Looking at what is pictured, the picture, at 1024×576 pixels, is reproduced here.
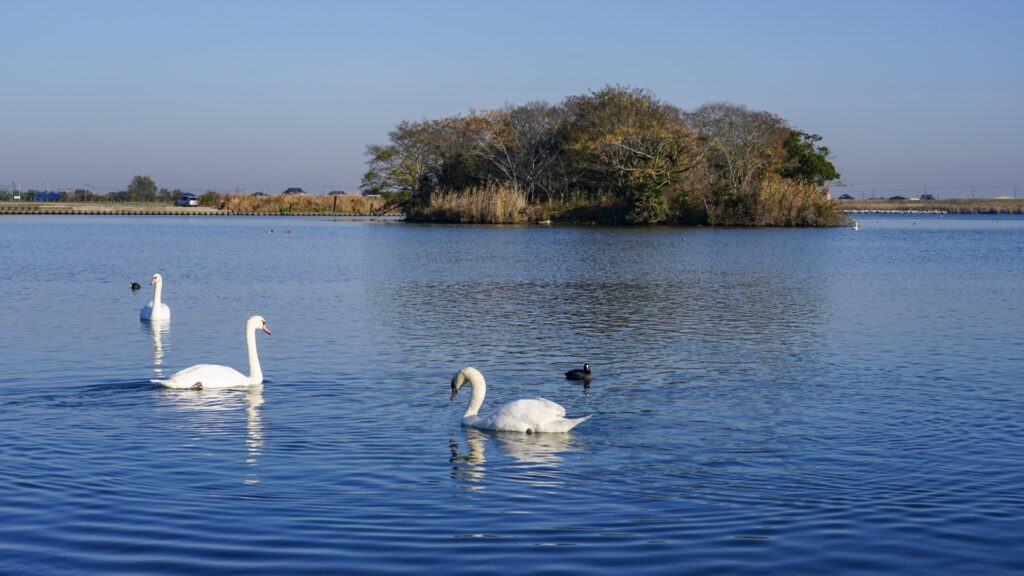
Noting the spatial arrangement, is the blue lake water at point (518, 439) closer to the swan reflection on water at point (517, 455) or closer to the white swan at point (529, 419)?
the swan reflection on water at point (517, 455)

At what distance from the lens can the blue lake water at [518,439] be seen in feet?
26.4

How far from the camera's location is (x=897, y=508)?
357 inches

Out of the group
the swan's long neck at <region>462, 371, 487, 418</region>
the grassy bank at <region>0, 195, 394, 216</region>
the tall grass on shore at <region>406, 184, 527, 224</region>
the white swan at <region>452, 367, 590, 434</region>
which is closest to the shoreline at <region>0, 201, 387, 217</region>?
the grassy bank at <region>0, 195, 394, 216</region>

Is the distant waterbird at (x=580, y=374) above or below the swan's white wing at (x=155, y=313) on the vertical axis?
below

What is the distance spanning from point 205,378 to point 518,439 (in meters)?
4.73

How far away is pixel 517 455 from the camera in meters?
11.1

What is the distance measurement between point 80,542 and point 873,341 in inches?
611

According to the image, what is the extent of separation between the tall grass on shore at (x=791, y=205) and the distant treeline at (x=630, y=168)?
73 mm

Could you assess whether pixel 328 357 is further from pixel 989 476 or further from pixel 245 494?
pixel 989 476

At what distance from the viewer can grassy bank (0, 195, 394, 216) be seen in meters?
124

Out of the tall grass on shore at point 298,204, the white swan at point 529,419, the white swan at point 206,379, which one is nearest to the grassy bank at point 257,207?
the tall grass on shore at point 298,204

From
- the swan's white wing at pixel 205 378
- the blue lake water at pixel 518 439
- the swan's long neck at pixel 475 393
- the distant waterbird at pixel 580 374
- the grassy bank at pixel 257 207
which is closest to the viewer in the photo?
the blue lake water at pixel 518 439

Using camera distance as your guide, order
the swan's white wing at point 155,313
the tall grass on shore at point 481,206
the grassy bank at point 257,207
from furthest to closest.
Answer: the grassy bank at point 257,207 → the tall grass on shore at point 481,206 → the swan's white wing at point 155,313

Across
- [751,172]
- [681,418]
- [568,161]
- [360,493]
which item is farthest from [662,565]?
[568,161]
